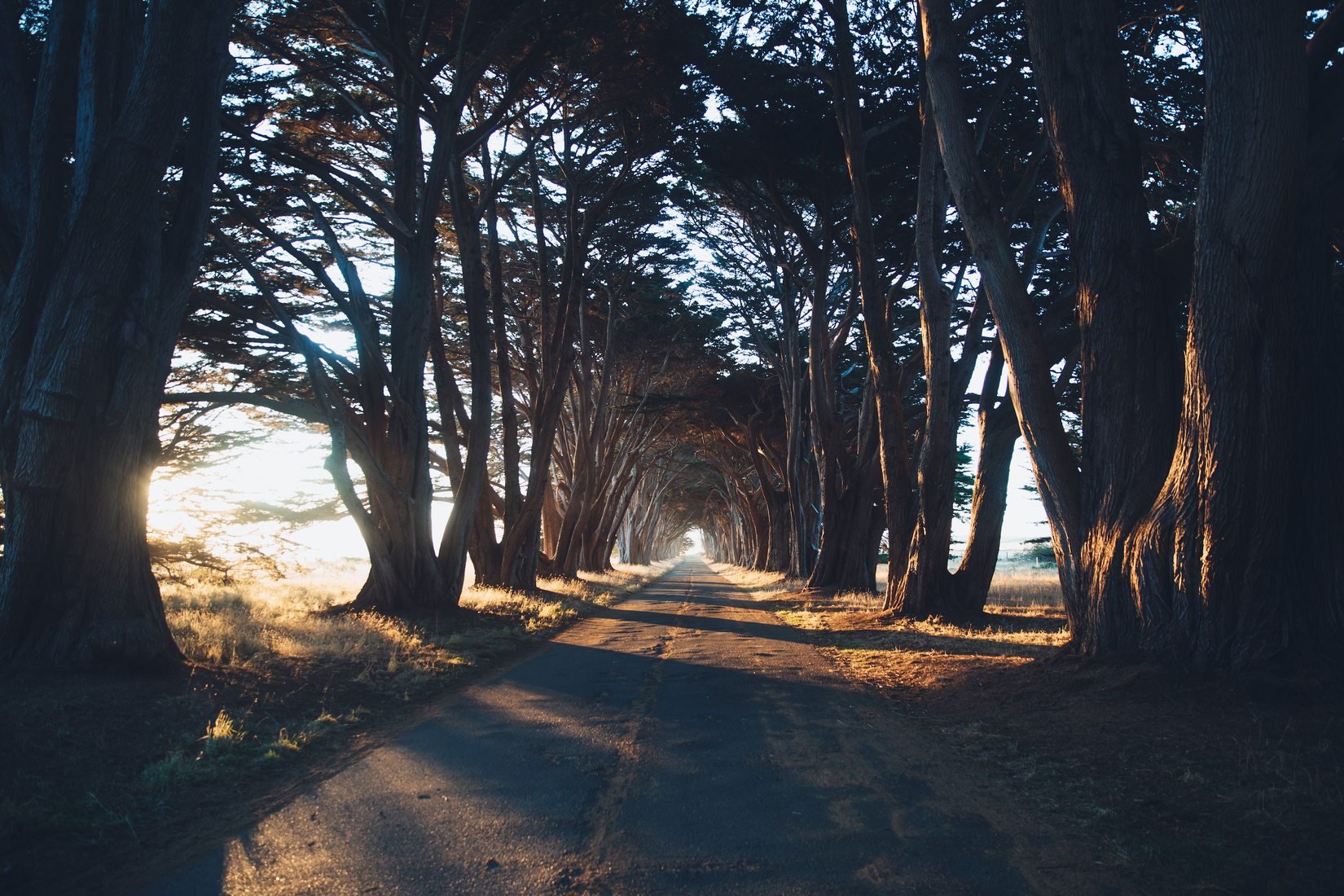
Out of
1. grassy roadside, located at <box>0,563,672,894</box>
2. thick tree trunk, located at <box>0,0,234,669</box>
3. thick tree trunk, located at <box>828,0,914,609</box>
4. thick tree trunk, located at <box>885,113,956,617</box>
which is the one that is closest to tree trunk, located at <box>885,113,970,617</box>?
thick tree trunk, located at <box>885,113,956,617</box>

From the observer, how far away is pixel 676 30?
1256cm

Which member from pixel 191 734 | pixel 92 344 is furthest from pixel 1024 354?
pixel 92 344

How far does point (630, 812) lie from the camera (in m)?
3.72

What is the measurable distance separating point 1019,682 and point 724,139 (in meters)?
11.6

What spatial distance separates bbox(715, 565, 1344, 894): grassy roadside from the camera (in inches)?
124

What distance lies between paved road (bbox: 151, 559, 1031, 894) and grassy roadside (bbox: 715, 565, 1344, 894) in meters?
0.47

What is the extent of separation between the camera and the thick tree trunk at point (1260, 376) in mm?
4859

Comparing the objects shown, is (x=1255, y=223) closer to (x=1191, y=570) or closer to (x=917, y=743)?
(x=1191, y=570)

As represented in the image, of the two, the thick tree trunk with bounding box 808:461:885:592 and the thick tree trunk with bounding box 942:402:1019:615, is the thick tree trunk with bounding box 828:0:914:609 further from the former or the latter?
the thick tree trunk with bounding box 808:461:885:592

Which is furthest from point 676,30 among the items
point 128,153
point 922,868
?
point 922,868

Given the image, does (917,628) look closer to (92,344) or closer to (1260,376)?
(1260,376)

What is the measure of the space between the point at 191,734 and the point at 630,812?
2.98 meters

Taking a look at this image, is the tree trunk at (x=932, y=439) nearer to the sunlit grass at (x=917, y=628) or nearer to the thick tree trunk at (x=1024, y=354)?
the sunlit grass at (x=917, y=628)

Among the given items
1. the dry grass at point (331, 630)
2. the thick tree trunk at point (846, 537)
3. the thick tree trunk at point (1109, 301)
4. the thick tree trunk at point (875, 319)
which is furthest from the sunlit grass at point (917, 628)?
the dry grass at point (331, 630)
